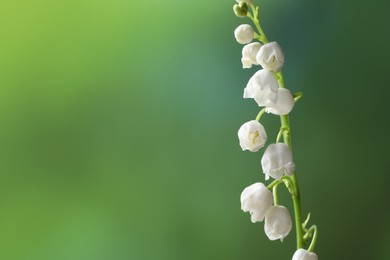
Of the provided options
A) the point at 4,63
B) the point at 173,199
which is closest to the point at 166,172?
the point at 173,199

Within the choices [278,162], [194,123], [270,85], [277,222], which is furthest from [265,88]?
[194,123]

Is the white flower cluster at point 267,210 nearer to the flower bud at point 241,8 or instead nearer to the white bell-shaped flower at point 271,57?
the white bell-shaped flower at point 271,57

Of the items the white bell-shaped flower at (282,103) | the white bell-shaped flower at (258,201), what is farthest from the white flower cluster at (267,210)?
the white bell-shaped flower at (282,103)

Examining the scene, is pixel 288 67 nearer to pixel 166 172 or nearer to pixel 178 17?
pixel 178 17

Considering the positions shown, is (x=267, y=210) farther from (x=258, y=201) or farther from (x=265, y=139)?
(x=265, y=139)

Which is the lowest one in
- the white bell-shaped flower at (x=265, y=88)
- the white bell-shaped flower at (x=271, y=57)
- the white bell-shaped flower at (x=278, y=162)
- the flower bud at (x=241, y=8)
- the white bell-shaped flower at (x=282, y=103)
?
the white bell-shaped flower at (x=278, y=162)

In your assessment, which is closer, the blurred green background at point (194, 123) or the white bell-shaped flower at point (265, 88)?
the white bell-shaped flower at point (265, 88)

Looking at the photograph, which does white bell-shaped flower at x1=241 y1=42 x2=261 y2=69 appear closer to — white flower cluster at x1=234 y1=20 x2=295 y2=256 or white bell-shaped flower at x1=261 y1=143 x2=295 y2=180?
white flower cluster at x1=234 y1=20 x2=295 y2=256
